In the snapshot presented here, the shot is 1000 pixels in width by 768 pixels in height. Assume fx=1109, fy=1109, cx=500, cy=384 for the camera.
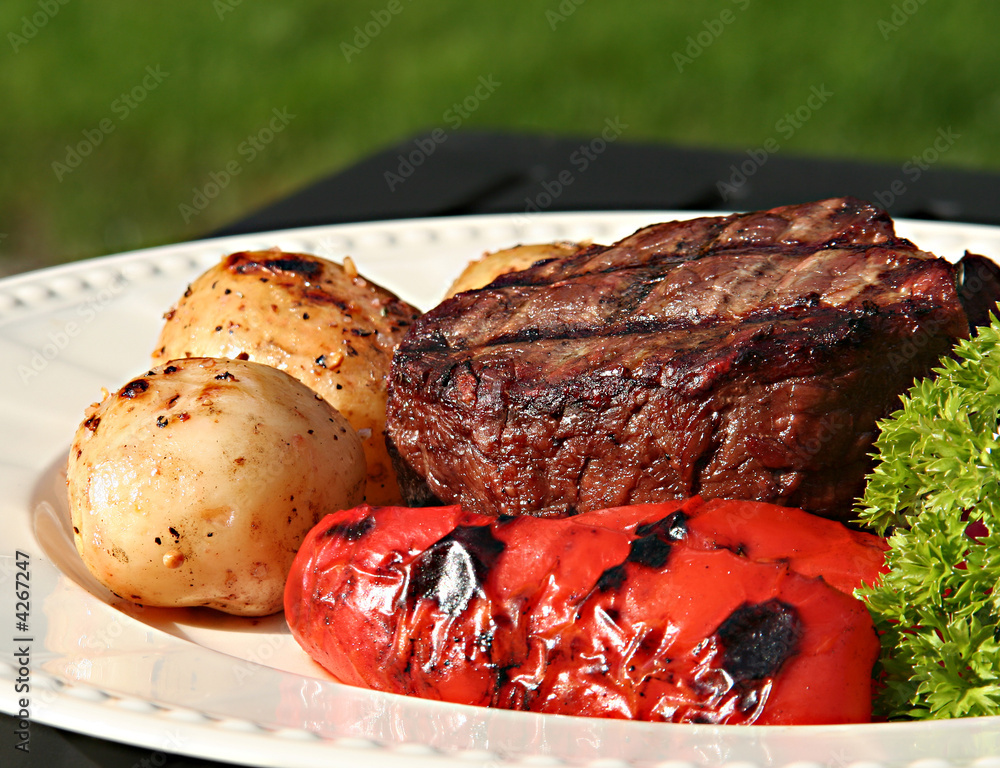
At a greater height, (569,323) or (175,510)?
(569,323)

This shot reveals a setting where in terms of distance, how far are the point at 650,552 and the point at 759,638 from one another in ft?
0.95

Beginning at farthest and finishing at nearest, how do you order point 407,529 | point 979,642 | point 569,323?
point 569,323 < point 407,529 < point 979,642

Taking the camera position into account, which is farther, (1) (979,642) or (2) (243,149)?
(2) (243,149)

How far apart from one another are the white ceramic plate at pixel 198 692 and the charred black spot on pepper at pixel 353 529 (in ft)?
1.10

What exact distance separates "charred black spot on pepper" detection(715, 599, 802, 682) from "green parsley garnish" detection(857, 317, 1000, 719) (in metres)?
0.27

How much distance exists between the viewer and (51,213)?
988 cm

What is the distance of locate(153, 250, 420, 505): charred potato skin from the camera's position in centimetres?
335

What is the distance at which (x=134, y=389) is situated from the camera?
2990 mm

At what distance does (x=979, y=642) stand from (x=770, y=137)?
8.10 metres

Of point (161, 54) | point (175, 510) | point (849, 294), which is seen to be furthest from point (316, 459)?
point (161, 54)

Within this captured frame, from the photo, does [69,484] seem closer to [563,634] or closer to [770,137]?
[563,634]

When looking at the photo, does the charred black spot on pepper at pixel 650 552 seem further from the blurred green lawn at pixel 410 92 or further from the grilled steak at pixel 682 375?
the blurred green lawn at pixel 410 92

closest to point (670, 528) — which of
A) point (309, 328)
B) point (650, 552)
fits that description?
point (650, 552)

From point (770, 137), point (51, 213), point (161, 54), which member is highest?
point (161, 54)
